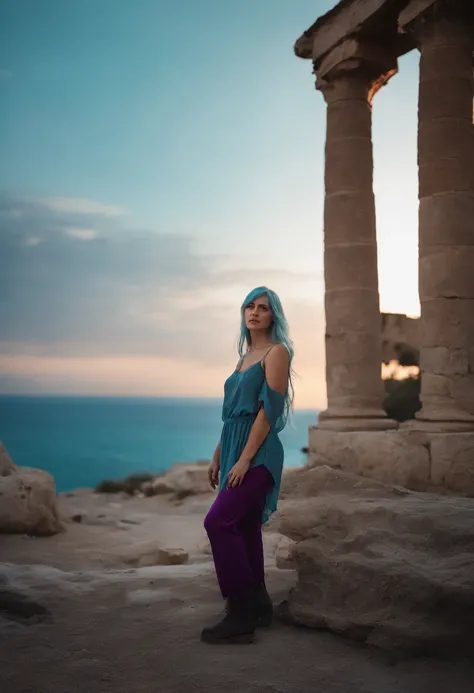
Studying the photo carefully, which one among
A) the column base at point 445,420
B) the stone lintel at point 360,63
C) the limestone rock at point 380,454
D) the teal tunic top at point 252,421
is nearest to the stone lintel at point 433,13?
the stone lintel at point 360,63

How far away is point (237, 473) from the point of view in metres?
4.41

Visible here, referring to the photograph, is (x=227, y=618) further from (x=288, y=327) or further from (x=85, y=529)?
(x=85, y=529)

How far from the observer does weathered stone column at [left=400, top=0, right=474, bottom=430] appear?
9477 mm

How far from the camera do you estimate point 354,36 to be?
11336 millimetres

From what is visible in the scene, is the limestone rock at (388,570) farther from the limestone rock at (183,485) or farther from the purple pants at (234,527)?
the limestone rock at (183,485)

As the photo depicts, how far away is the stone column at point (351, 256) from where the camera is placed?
1130cm

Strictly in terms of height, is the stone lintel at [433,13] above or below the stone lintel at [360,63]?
below

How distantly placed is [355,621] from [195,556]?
495 cm

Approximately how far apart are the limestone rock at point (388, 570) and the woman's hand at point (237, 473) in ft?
2.41

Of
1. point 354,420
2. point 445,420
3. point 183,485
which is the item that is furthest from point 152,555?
point 183,485

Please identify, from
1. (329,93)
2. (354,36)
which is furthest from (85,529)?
(354,36)

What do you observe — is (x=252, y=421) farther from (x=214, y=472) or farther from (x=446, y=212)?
(x=446, y=212)

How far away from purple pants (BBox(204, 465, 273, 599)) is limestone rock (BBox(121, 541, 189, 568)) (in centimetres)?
395

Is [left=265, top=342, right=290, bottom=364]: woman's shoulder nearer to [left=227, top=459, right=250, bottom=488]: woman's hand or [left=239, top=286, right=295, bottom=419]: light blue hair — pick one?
[left=239, top=286, right=295, bottom=419]: light blue hair
